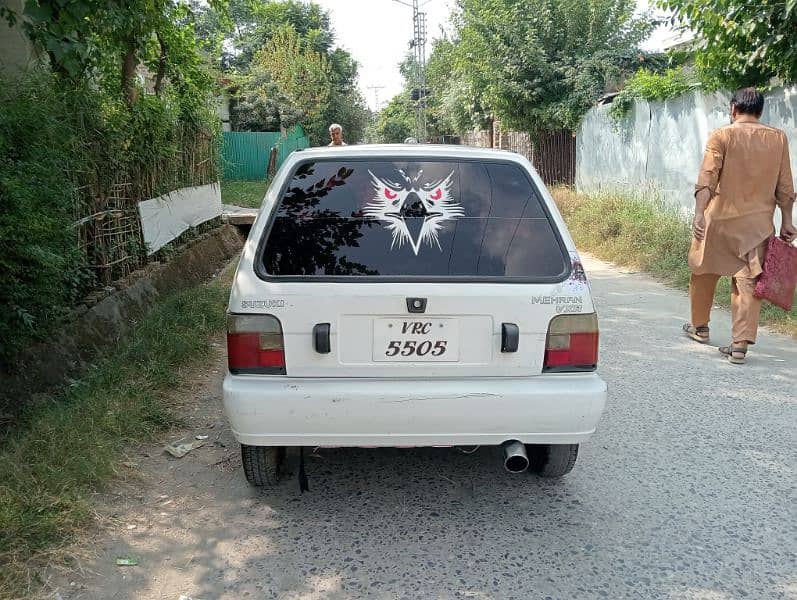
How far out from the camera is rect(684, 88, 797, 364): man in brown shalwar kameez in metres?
5.30

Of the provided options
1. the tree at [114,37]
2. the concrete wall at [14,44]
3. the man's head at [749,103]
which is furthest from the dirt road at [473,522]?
the concrete wall at [14,44]

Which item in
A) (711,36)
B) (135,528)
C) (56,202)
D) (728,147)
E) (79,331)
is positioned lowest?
(135,528)

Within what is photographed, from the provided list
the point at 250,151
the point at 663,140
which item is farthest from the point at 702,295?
the point at 250,151

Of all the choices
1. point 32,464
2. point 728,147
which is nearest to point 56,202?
point 32,464

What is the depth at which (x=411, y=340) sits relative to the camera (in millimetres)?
2959

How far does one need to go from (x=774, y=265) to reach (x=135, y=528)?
16.2ft

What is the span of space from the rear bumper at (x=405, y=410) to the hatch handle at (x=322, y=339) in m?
0.14

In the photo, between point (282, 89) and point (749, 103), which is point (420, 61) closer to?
point (282, 89)

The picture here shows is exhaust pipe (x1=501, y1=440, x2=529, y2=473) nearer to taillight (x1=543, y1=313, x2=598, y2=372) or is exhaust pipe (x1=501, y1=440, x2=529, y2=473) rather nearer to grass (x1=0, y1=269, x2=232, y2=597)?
taillight (x1=543, y1=313, x2=598, y2=372)

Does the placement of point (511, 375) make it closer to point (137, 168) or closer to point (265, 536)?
point (265, 536)

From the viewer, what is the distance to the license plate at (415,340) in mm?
2953

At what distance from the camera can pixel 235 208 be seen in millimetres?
15125

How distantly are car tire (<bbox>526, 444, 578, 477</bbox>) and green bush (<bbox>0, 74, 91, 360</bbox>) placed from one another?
308 cm

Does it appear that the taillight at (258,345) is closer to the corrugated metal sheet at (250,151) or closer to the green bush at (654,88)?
the green bush at (654,88)
